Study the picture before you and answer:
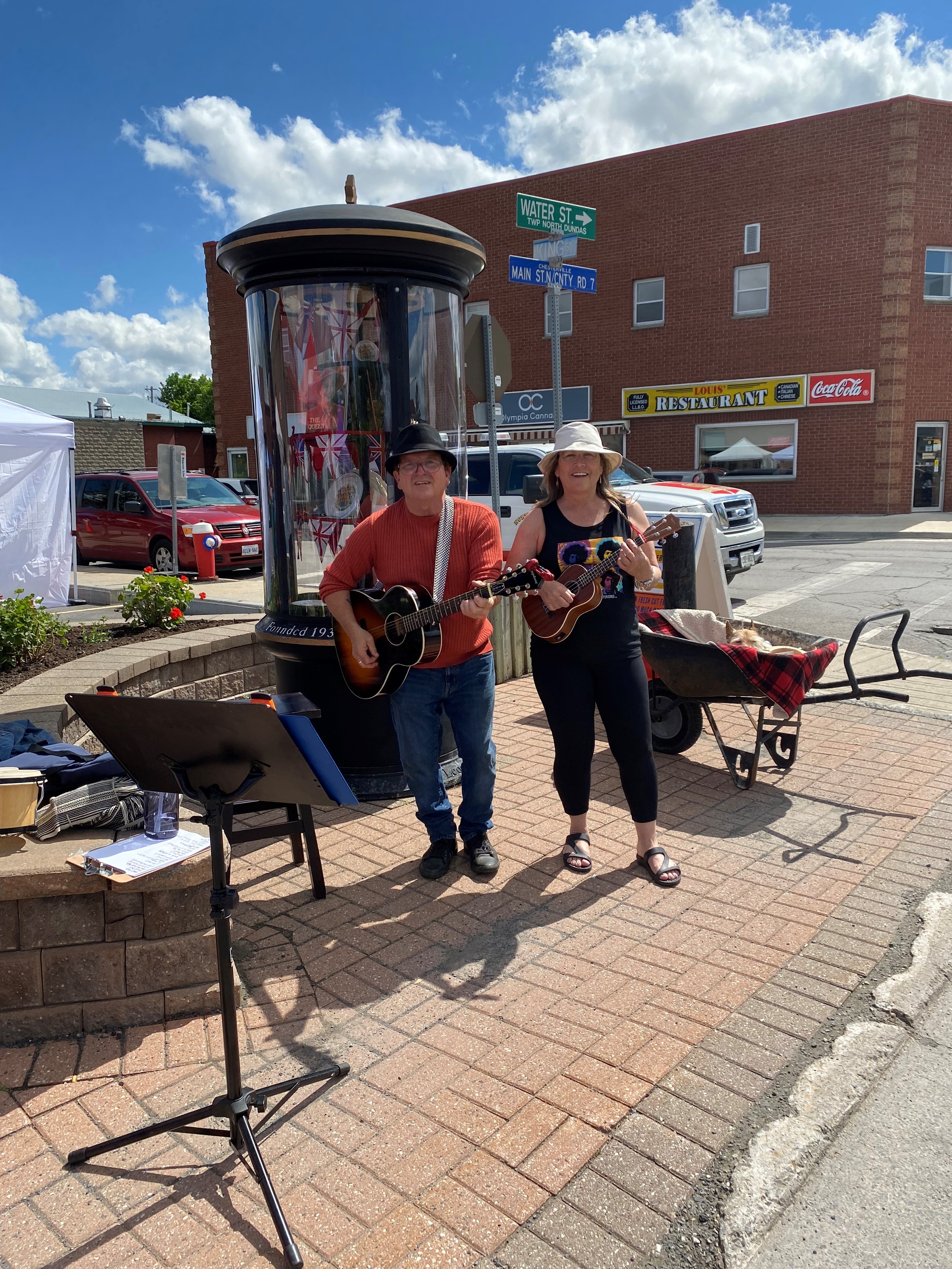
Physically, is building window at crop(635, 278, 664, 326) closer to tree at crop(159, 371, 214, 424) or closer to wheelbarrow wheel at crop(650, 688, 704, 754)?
wheelbarrow wheel at crop(650, 688, 704, 754)

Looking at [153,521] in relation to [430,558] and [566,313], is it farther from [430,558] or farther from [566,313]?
[566,313]

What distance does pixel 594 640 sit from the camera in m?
4.10

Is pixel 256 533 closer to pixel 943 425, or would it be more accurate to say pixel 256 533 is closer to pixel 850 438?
pixel 850 438

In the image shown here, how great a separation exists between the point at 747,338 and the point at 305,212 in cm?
2137

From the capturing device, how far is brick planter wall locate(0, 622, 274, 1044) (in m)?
3.10

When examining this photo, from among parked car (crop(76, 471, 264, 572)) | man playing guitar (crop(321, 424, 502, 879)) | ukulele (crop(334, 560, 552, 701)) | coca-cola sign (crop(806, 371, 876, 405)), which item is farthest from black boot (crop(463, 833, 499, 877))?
coca-cola sign (crop(806, 371, 876, 405))

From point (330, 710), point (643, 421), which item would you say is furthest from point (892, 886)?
point (643, 421)

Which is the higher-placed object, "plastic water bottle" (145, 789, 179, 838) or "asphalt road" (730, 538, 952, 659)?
"plastic water bottle" (145, 789, 179, 838)

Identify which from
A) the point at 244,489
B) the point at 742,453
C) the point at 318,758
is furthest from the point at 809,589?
the point at 244,489

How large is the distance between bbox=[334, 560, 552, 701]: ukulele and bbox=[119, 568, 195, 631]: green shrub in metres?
3.71

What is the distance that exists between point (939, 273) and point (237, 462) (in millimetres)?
22221

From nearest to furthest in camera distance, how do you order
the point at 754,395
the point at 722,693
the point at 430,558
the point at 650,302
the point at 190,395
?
the point at 430,558 < the point at 722,693 < the point at 754,395 < the point at 650,302 < the point at 190,395

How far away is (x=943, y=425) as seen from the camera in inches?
918

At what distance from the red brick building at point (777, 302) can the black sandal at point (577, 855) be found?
21.2 metres
